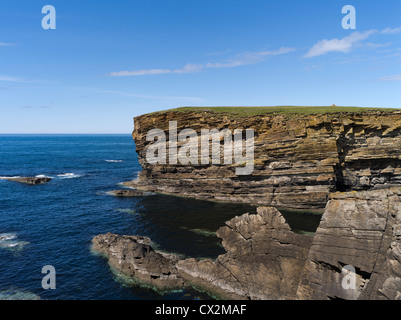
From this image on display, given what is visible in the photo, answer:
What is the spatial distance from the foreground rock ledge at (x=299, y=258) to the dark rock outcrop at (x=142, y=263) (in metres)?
0.09

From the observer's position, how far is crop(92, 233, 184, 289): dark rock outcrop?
25750 millimetres

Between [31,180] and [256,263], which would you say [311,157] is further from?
[31,180]

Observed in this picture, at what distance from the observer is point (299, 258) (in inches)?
880

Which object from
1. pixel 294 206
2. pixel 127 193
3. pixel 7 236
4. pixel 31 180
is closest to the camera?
pixel 7 236

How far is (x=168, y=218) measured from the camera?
1735 inches

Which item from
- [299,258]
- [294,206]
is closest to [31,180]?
[294,206]

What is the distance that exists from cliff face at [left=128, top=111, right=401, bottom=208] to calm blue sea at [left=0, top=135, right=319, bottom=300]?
4.59 meters

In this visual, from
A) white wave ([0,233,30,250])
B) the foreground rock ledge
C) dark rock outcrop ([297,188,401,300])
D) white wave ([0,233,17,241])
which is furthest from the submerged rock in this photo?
dark rock outcrop ([297,188,401,300])

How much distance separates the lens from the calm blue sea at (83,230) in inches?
995

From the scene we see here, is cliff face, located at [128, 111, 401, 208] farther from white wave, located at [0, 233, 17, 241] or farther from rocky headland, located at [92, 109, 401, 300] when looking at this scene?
white wave, located at [0, 233, 17, 241]

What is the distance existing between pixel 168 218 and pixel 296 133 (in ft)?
85.1

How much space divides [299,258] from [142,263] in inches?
599
